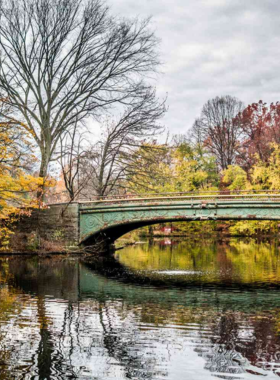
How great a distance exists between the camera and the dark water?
6113 millimetres

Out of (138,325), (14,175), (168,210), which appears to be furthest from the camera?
(168,210)

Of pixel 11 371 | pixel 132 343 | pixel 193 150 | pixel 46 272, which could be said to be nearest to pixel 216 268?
pixel 46 272

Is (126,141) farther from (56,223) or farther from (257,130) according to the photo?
(257,130)

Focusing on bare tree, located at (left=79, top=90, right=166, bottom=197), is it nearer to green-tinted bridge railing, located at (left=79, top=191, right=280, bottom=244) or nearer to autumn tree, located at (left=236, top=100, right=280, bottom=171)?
green-tinted bridge railing, located at (left=79, top=191, right=280, bottom=244)

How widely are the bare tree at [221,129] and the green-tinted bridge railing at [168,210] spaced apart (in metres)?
22.0

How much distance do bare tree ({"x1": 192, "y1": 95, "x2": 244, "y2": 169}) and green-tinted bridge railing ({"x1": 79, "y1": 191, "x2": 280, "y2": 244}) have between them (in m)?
22.0

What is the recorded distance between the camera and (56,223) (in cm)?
2486

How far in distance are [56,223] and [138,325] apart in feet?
55.4

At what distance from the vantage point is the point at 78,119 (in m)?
24.5

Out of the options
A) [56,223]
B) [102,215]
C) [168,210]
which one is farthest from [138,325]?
[56,223]

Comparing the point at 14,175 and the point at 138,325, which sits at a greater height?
the point at 14,175

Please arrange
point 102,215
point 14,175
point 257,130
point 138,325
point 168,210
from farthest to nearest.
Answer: point 257,130 → point 102,215 → point 168,210 → point 14,175 → point 138,325

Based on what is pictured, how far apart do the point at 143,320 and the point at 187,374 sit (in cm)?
336

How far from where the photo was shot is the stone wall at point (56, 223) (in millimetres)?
24688
